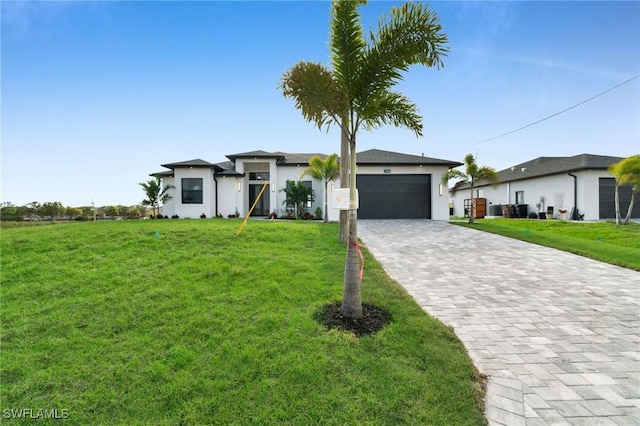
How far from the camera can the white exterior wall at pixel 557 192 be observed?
16.9 meters

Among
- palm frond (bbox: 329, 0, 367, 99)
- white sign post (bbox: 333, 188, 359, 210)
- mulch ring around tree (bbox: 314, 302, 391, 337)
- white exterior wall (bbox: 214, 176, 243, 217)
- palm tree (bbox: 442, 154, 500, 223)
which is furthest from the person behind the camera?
white exterior wall (bbox: 214, 176, 243, 217)

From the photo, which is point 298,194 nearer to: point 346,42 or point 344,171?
point 344,171

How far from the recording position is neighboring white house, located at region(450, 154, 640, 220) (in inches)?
666

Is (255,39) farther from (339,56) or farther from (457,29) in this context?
(339,56)

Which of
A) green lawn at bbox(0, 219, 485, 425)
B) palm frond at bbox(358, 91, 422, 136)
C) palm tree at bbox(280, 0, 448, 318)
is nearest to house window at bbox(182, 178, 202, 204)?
green lawn at bbox(0, 219, 485, 425)

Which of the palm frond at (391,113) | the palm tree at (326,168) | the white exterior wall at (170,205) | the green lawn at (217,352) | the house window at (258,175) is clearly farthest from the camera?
the house window at (258,175)

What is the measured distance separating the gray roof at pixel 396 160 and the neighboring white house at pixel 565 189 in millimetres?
2606

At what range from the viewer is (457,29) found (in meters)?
11.2

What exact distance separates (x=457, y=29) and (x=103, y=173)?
21.6 m

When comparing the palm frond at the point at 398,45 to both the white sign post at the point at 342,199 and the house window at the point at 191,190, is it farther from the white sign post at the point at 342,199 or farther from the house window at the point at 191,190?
the house window at the point at 191,190

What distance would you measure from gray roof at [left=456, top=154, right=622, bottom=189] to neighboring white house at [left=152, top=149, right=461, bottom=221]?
8413mm

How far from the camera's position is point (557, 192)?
741 inches

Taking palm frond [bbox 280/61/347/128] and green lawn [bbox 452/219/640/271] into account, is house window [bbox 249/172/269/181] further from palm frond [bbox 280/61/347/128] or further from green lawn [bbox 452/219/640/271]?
palm frond [bbox 280/61/347/128]

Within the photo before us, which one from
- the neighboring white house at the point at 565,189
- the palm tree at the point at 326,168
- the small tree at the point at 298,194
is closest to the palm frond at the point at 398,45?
the palm tree at the point at 326,168
